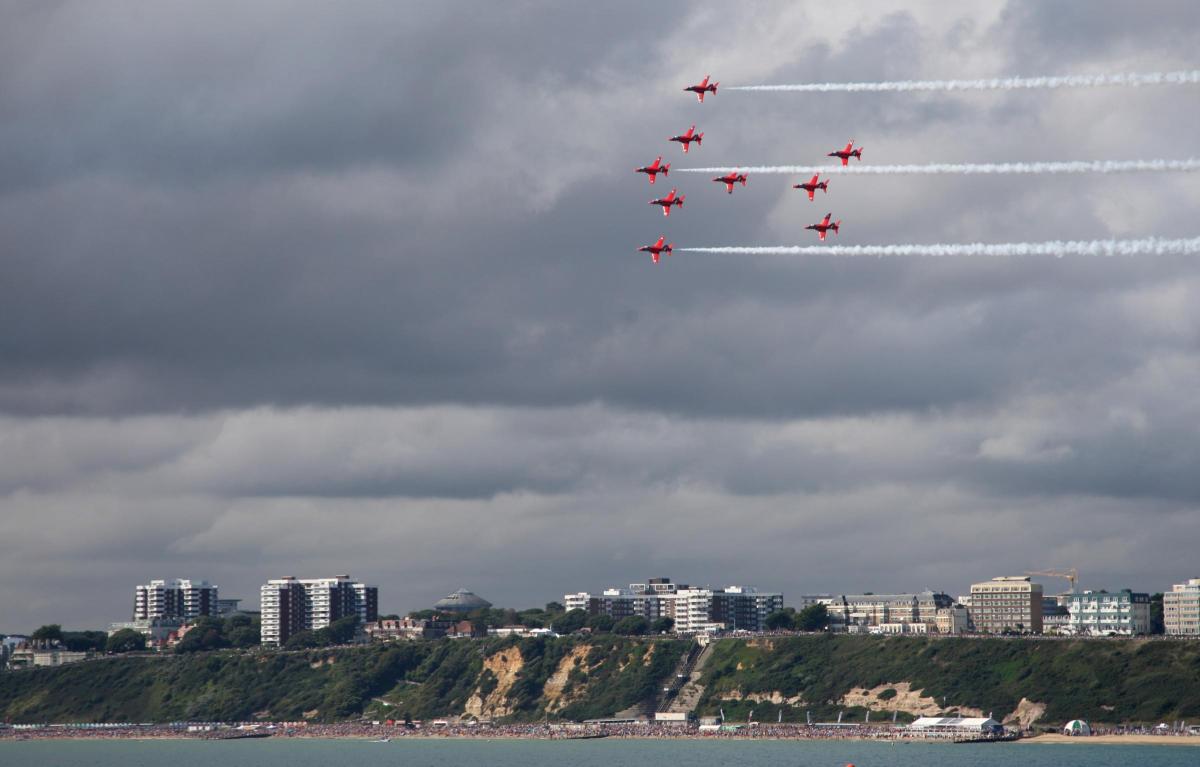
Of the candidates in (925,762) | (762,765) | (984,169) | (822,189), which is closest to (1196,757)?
(925,762)

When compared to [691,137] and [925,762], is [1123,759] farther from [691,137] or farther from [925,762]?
[691,137]

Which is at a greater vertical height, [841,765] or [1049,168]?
[1049,168]

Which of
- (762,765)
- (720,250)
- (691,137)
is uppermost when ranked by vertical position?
(691,137)

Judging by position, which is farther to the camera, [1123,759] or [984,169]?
[1123,759]

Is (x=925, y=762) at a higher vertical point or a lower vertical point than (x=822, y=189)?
lower

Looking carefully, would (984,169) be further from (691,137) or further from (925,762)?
(925,762)

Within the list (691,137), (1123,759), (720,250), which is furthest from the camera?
(1123,759)

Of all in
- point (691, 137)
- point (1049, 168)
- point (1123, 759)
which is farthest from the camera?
point (1123, 759)

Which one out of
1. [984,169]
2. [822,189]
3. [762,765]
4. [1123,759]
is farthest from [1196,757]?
[984,169]

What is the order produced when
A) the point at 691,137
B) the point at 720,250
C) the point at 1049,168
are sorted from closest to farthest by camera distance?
1. the point at 1049,168
2. the point at 720,250
3. the point at 691,137
